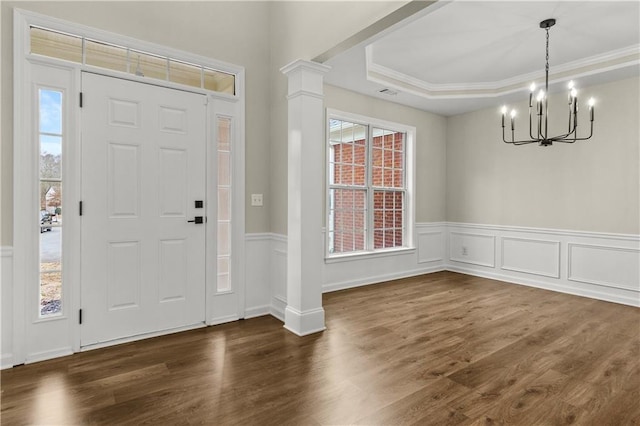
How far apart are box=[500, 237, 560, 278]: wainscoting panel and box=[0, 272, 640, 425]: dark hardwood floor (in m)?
1.26

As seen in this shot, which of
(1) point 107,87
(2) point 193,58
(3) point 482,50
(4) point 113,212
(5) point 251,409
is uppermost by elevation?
(3) point 482,50

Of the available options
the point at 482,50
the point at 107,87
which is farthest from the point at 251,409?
the point at 482,50

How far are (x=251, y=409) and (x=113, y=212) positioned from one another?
6.15 feet

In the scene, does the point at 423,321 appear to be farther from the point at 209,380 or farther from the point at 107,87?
the point at 107,87

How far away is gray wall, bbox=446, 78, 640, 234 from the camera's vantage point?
4.26 metres

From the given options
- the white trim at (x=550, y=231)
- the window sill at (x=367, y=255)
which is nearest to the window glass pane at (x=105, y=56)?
the window sill at (x=367, y=255)

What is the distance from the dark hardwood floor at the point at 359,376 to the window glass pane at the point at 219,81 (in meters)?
2.24

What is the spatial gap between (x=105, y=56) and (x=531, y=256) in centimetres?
556

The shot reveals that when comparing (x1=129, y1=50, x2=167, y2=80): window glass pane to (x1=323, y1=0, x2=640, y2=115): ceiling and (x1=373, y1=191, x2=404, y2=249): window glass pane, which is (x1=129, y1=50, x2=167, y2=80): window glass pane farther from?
(x1=373, y1=191, x2=404, y2=249): window glass pane

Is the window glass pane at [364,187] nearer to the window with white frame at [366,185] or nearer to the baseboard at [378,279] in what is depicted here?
the window with white frame at [366,185]

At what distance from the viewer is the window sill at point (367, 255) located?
4712 mm

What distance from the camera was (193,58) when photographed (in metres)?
3.18

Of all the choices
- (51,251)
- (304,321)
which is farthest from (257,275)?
(51,251)

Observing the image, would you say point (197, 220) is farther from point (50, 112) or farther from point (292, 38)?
point (292, 38)
